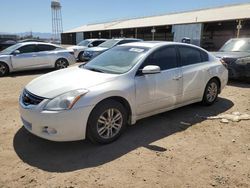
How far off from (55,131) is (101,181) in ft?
3.30

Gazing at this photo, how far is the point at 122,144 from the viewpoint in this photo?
411cm

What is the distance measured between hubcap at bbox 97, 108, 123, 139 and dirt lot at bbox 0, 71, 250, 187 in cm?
19

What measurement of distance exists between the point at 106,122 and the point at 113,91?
0.50 metres

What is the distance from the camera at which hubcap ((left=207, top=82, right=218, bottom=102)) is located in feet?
19.8

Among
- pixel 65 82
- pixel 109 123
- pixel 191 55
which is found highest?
pixel 191 55

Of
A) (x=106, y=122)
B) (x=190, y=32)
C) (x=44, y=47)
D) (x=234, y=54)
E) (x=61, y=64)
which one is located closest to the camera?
(x=106, y=122)

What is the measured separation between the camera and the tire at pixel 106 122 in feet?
12.5

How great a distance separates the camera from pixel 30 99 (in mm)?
3875

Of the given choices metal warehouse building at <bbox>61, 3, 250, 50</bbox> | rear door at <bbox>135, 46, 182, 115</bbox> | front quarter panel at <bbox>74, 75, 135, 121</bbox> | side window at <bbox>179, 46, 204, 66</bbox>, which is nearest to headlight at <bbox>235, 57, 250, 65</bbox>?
side window at <bbox>179, 46, 204, 66</bbox>

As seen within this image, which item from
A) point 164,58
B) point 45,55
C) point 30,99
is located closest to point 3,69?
point 45,55

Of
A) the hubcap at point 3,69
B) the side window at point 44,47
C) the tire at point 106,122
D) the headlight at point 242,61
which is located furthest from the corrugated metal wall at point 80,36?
the tire at point 106,122

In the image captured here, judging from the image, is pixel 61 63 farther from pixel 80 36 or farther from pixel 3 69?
pixel 80 36

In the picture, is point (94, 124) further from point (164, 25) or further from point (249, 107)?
point (164, 25)

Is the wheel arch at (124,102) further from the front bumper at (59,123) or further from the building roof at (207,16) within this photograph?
the building roof at (207,16)
